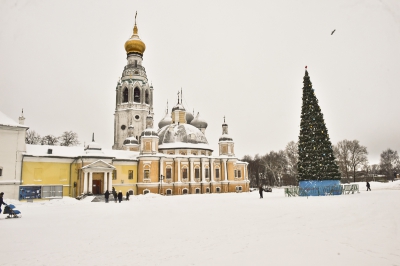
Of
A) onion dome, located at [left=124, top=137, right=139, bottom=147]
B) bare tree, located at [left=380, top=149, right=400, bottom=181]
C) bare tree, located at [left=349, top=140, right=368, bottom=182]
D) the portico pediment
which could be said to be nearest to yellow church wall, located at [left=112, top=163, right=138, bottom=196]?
the portico pediment

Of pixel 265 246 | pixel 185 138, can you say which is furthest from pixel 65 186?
pixel 265 246

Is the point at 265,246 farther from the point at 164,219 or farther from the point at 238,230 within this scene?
the point at 164,219

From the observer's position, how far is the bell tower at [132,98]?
2267 inches

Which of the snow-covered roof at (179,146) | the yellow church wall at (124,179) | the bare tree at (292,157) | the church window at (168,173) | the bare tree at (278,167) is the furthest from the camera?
the bare tree at (278,167)

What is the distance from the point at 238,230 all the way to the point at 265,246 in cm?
263

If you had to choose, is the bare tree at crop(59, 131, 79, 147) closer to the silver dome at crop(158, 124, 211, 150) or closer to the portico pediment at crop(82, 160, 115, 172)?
the silver dome at crop(158, 124, 211, 150)

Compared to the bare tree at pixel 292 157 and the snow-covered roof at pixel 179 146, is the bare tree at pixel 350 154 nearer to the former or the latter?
the bare tree at pixel 292 157

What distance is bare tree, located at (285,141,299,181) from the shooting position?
216ft

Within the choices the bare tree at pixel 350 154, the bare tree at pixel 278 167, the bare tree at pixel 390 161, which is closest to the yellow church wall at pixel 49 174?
the bare tree at pixel 278 167

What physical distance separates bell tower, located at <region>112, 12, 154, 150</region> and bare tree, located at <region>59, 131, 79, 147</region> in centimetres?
786

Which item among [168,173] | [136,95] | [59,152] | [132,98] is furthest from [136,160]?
[136,95]

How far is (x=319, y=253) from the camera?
7.72 meters

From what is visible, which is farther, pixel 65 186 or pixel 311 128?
pixel 65 186

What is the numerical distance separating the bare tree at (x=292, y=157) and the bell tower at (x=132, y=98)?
1248 inches
